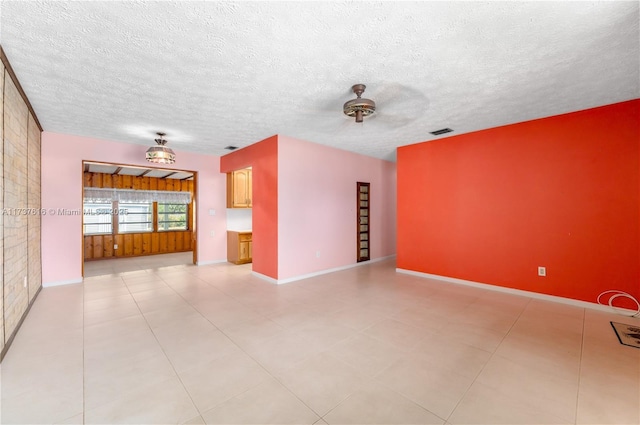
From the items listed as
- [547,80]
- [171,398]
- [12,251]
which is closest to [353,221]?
[547,80]

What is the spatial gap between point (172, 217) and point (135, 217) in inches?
37.2

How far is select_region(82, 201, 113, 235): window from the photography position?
7062 millimetres

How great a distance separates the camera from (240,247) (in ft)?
19.7

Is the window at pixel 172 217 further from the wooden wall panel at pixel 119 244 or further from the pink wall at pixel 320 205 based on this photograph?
the pink wall at pixel 320 205

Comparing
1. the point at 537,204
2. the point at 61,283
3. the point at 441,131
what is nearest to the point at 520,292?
the point at 537,204

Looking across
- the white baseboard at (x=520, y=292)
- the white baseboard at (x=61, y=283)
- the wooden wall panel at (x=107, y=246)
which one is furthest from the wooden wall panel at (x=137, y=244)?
the white baseboard at (x=520, y=292)

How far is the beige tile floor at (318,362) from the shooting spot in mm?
→ 1641

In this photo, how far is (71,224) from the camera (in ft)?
14.7

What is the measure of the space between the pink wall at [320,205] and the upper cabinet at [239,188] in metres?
2.01

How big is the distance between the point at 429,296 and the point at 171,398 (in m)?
3.27

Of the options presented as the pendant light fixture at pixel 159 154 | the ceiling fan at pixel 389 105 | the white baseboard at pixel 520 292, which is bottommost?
the white baseboard at pixel 520 292

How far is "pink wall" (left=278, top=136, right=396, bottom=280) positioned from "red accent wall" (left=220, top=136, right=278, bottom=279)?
0.12 m

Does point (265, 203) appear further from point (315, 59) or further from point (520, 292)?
point (520, 292)

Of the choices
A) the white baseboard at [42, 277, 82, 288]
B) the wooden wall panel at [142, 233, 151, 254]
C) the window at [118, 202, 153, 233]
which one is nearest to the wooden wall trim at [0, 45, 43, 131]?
the white baseboard at [42, 277, 82, 288]
